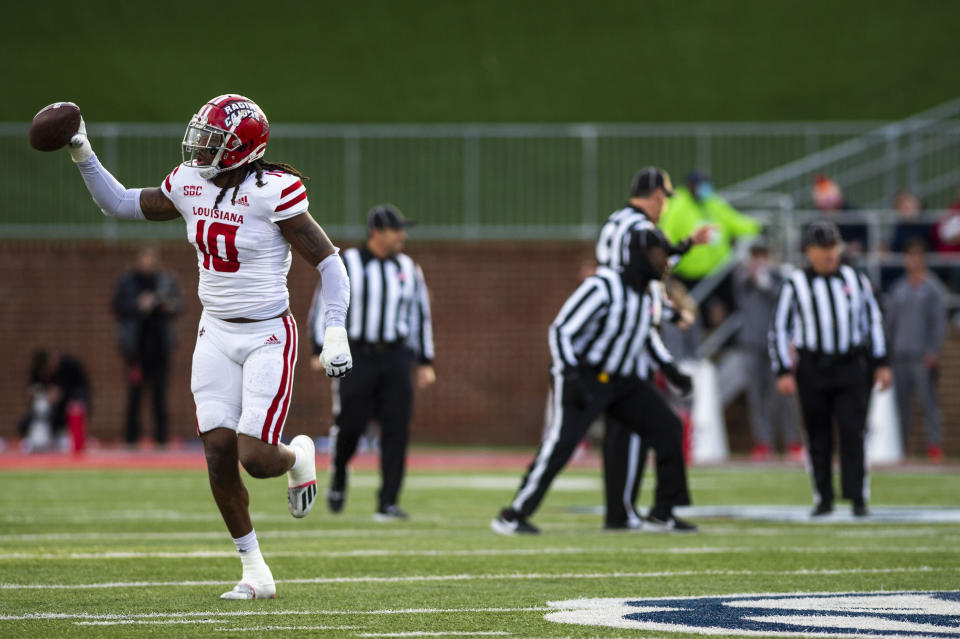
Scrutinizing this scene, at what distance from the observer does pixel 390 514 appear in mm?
10031

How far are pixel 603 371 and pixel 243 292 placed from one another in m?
3.12

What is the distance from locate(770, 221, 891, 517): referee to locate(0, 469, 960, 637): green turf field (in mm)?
814

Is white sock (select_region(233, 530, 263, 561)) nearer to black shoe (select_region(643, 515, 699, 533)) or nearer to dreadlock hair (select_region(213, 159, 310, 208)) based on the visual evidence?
dreadlock hair (select_region(213, 159, 310, 208))

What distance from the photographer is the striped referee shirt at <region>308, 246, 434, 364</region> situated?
33.5ft

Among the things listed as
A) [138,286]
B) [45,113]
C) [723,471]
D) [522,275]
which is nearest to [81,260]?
[138,286]

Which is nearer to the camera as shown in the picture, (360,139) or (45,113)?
(45,113)

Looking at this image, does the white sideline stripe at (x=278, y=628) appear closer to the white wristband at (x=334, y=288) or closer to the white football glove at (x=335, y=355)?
the white football glove at (x=335, y=355)

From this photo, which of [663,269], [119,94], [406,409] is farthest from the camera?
[119,94]

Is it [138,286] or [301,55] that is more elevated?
[301,55]

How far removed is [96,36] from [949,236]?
13.4m

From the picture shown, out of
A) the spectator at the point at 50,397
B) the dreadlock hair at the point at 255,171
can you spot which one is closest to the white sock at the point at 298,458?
the dreadlock hair at the point at 255,171

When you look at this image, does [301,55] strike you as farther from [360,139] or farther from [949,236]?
[949,236]

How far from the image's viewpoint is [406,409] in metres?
10.3

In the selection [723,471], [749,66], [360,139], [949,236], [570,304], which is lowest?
[723,471]
